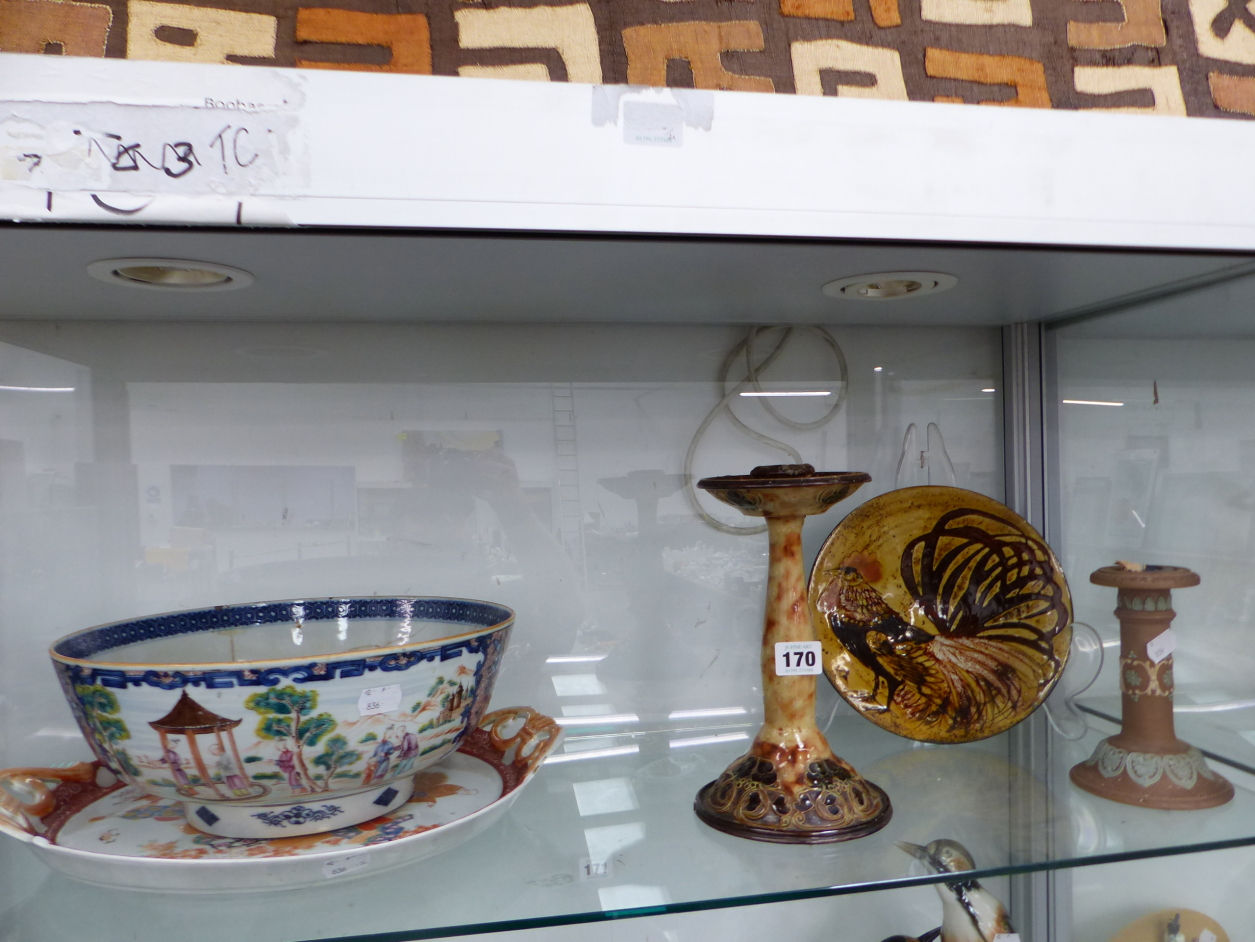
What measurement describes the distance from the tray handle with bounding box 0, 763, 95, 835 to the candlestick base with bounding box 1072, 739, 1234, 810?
61 centimetres

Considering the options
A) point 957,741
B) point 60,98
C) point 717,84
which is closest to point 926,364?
point 957,741

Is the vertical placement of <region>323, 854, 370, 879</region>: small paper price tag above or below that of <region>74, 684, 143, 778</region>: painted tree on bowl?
below

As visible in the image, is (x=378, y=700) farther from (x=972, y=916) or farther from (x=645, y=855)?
(x=972, y=916)

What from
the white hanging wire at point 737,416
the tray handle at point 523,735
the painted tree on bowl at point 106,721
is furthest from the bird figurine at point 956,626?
the painted tree on bowl at point 106,721

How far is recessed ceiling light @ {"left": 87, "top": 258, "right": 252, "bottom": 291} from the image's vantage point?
455 millimetres

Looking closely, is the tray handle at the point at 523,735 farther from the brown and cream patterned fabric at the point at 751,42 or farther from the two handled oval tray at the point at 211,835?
the brown and cream patterned fabric at the point at 751,42

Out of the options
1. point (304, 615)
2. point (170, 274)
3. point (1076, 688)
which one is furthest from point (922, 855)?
point (170, 274)

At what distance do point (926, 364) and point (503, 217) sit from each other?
49cm

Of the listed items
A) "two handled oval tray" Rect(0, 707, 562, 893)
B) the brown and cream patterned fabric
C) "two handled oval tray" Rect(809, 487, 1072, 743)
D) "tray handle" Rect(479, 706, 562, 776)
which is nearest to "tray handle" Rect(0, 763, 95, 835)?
"two handled oval tray" Rect(0, 707, 562, 893)

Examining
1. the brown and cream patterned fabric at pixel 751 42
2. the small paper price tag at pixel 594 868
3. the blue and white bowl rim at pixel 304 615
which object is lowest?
the small paper price tag at pixel 594 868

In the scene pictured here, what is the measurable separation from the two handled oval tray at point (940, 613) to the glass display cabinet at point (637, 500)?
0.11 ft

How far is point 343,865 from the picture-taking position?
44 centimetres

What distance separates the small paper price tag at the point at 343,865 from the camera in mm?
439

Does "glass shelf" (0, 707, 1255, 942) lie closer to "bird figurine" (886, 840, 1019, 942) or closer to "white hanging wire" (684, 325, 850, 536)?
"bird figurine" (886, 840, 1019, 942)
